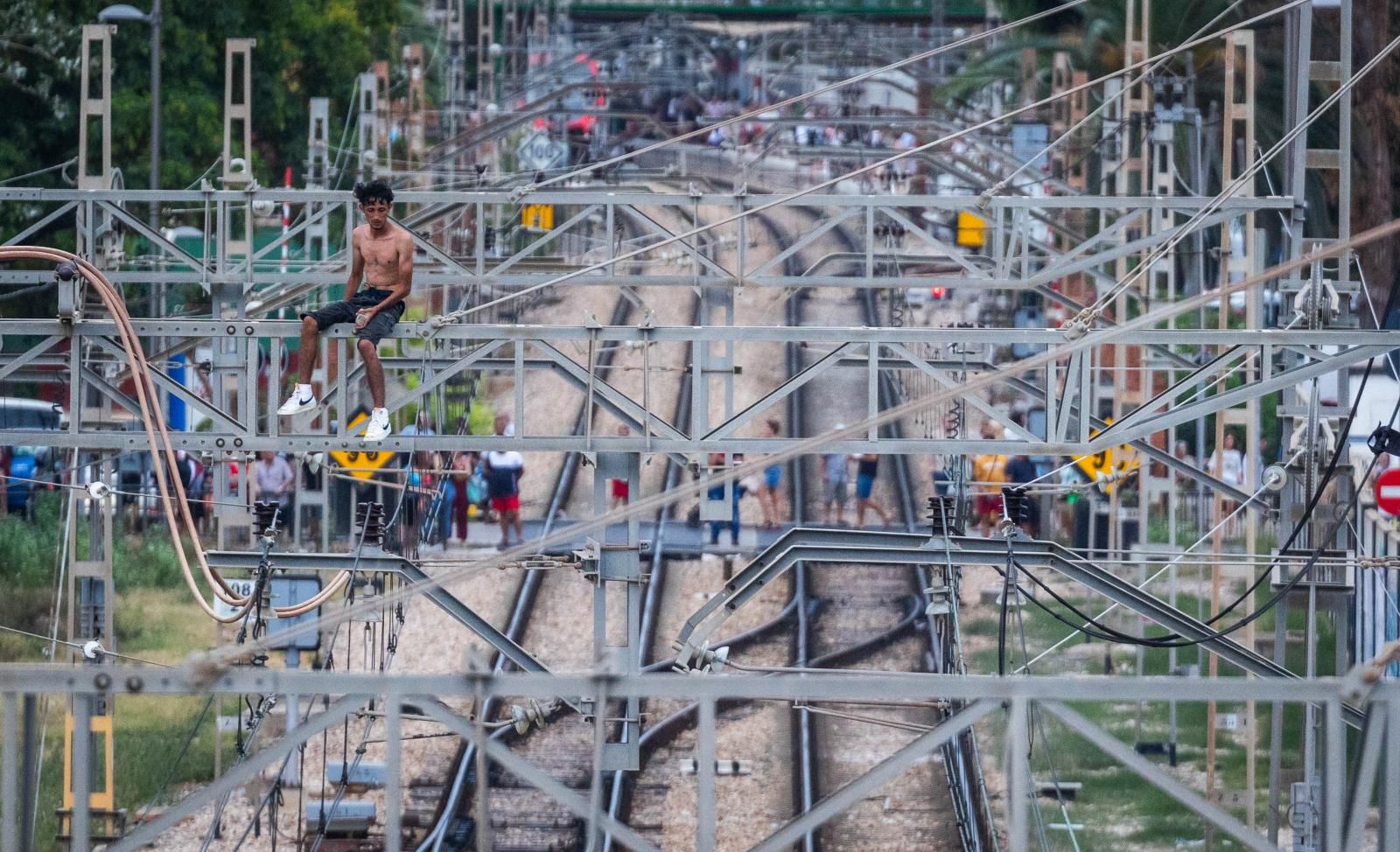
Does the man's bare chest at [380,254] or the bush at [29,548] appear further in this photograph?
the bush at [29,548]

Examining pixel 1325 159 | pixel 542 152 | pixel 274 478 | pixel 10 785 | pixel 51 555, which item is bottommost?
pixel 51 555

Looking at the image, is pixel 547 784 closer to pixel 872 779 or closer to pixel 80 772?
pixel 872 779

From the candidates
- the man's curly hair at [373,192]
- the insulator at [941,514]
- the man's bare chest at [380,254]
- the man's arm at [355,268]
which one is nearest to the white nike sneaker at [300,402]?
the man's arm at [355,268]

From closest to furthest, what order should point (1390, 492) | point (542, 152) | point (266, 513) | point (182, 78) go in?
1. point (266, 513)
2. point (1390, 492)
3. point (182, 78)
4. point (542, 152)

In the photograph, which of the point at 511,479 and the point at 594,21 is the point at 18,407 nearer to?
the point at 511,479

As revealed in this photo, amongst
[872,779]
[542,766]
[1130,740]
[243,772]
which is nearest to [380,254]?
[243,772]

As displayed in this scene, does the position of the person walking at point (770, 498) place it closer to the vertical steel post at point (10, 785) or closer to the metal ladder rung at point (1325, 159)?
the metal ladder rung at point (1325, 159)

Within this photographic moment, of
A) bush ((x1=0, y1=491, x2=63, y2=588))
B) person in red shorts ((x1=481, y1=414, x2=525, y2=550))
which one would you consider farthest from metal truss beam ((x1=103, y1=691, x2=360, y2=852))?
person in red shorts ((x1=481, y1=414, x2=525, y2=550))
